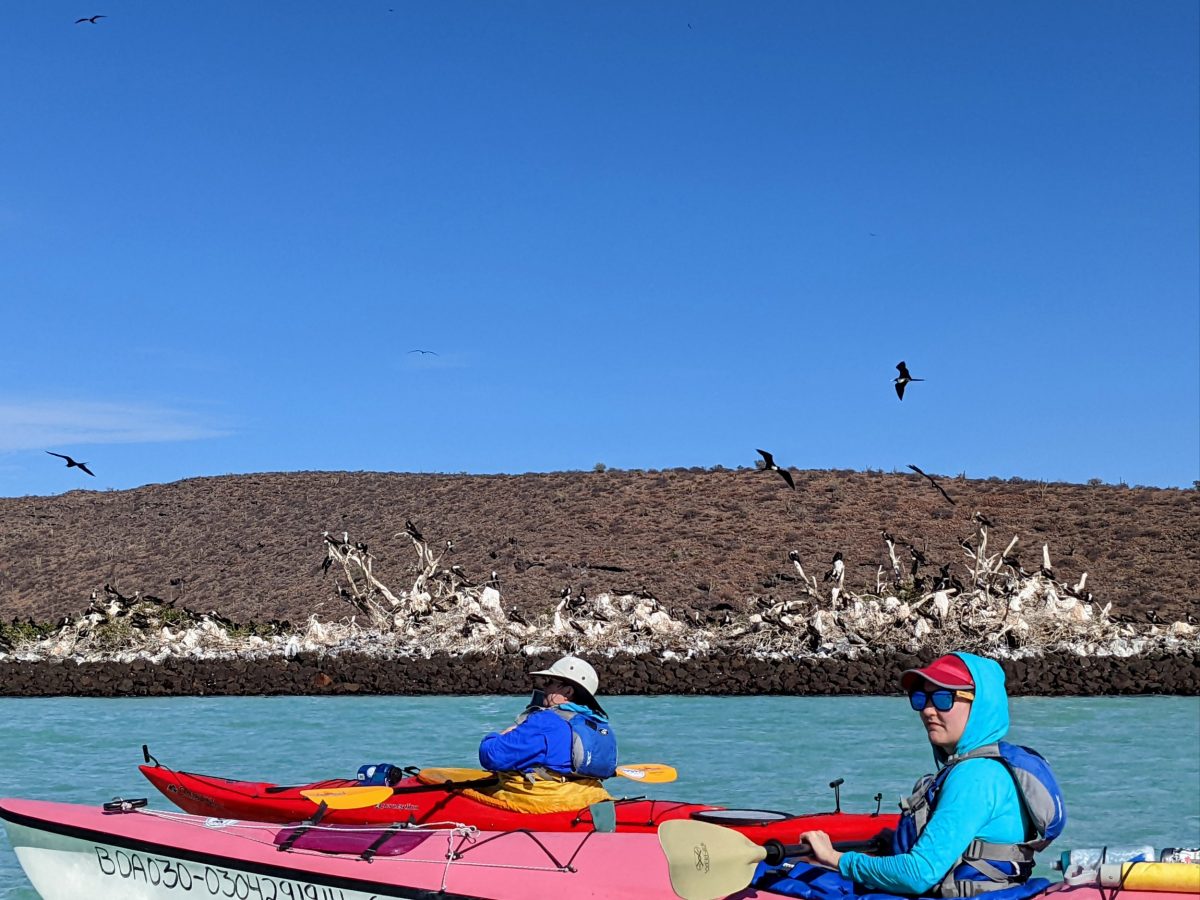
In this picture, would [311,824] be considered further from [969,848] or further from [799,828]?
[969,848]

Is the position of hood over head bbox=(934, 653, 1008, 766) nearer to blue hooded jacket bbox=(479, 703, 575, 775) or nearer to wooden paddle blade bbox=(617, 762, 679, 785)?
blue hooded jacket bbox=(479, 703, 575, 775)

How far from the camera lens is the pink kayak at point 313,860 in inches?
266

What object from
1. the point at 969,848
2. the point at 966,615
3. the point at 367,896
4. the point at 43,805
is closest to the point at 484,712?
the point at 966,615

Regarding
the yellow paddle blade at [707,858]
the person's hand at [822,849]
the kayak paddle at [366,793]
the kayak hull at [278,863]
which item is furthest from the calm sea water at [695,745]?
the person's hand at [822,849]

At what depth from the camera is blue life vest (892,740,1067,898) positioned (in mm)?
4902

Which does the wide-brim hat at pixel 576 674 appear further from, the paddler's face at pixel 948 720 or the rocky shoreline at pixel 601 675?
the rocky shoreline at pixel 601 675

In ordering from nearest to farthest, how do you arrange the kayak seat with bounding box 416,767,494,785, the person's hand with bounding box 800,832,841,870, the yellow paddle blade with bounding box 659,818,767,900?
the person's hand with bounding box 800,832,841,870 → the yellow paddle blade with bounding box 659,818,767,900 → the kayak seat with bounding box 416,767,494,785

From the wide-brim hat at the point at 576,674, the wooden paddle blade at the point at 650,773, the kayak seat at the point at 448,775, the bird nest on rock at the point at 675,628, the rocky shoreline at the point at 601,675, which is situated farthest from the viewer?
the bird nest on rock at the point at 675,628

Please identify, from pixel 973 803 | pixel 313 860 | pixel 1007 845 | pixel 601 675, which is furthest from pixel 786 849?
pixel 601 675

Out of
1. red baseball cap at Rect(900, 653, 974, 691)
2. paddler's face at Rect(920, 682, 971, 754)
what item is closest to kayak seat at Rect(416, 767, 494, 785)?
paddler's face at Rect(920, 682, 971, 754)

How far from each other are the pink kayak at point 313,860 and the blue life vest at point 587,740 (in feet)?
1.55

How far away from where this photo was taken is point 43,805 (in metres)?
8.86

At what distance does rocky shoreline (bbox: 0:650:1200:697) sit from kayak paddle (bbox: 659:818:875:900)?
20077 millimetres

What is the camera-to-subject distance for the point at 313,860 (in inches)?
294
